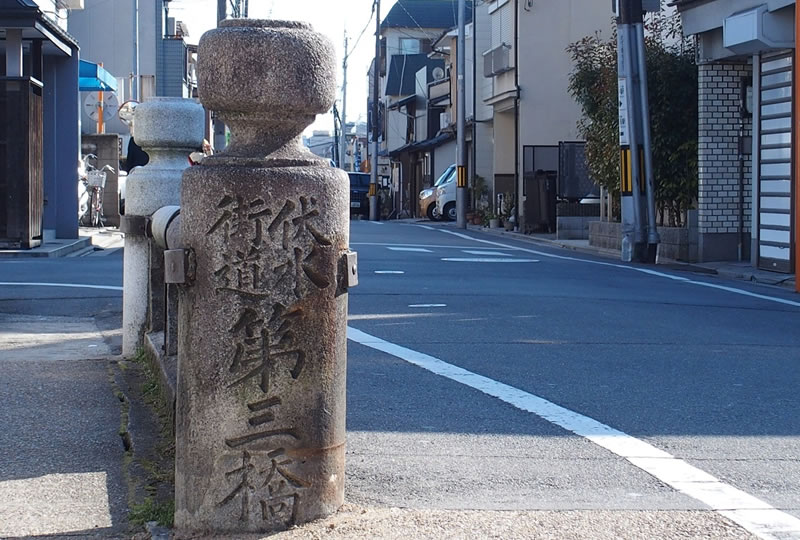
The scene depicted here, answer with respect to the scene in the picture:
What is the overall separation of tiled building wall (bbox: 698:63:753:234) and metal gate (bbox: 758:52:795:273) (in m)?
1.29

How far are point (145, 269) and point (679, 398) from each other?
323 cm

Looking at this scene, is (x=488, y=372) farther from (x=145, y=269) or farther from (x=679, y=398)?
(x=145, y=269)

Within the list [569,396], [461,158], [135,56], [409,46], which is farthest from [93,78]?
[409,46]

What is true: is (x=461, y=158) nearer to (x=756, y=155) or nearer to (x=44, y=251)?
(x=756, y=155)

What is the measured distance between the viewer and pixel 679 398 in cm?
597

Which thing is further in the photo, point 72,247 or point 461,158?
point 461,158

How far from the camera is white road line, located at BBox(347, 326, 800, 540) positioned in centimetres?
381

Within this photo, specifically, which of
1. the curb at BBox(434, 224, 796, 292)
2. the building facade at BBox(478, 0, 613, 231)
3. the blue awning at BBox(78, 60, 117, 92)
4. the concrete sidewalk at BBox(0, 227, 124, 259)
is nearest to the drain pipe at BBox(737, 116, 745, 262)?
the curb at BBox(434, 224, 796, 292)

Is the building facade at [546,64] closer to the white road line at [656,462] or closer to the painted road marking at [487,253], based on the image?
the painted road marking at [487,253]

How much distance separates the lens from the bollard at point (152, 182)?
6469mm

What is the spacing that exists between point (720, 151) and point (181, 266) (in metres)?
15.5

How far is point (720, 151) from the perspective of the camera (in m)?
17.6

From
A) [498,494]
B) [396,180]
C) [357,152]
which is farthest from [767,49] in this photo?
[357,152]

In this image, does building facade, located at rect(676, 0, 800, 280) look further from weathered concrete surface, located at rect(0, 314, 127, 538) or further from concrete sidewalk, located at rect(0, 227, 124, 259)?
weathered concrete surface, located at rect(0, 314, 127, 538)
